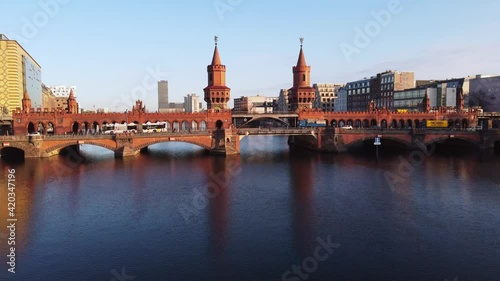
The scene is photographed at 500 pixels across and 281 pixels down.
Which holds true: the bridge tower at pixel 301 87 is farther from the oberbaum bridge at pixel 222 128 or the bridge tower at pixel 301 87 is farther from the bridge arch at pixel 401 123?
Answer: the bridge arch at pixel 401 123

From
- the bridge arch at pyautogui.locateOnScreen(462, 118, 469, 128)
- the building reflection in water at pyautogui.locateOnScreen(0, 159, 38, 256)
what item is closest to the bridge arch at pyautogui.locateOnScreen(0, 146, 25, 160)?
the building reflection in water at pyautogui.locateOnScreen(0, 159, 38, 256)

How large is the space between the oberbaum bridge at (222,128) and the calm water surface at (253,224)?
17346 millimetres

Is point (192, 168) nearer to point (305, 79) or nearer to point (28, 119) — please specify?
point (28, 119)

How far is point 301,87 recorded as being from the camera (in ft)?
401

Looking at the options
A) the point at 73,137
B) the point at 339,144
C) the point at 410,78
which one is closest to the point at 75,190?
the point at 73,137

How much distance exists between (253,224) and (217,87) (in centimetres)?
7598

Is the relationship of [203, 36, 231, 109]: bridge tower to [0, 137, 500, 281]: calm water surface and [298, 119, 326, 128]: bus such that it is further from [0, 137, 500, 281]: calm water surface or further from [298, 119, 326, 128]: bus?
[0, 137, 500, 281]: calm water surface

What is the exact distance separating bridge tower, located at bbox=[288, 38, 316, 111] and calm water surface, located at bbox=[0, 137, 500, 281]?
52232mm

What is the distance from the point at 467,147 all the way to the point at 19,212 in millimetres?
110489

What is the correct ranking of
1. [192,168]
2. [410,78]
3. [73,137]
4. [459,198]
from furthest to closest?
1. [410,78]
2. [73,137]
3. [192,168]
4. [459,198]

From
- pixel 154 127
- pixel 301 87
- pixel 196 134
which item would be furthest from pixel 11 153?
pixel 301 87

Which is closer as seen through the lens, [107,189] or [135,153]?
[107,189]

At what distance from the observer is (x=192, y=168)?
76250 mm

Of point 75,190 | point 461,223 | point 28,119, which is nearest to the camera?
point 461,223
